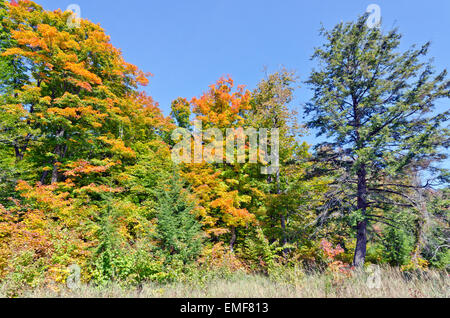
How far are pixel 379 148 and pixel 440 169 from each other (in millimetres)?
2388

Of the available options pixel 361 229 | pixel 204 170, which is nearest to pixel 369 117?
pixel 361 229

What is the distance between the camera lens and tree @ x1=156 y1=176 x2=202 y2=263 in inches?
310

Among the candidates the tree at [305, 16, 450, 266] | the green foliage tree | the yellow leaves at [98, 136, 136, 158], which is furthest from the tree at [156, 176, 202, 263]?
the green foliage tree

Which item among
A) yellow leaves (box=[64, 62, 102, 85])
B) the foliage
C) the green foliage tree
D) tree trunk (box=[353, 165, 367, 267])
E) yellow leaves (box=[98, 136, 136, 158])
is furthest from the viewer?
the green foliage tree

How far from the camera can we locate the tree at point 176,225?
788 cm

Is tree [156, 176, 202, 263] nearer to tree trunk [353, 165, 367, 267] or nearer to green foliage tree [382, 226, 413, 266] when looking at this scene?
tree trunk [353, 165, 367, 267]

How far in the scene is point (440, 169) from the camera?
798cm

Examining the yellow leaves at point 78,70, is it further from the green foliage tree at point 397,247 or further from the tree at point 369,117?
the green foliage tree at point 397,247

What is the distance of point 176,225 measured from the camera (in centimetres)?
852

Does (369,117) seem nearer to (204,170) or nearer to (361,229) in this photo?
(361,229)
